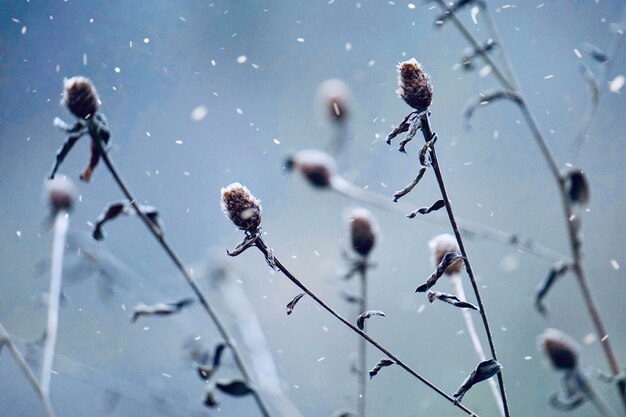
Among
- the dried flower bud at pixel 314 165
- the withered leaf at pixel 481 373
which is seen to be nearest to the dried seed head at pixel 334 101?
the dried flower bud at pixel 314 165

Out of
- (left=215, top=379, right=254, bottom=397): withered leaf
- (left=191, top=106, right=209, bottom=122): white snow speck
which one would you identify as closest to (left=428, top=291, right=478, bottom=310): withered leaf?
(left=215, top=379, right=254, bottom=397): withered leaf

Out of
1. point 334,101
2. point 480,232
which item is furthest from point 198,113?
point 480,232

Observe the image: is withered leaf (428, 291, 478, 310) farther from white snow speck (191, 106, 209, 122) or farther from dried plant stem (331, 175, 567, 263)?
white snow speck (191, 106, 209, 122)

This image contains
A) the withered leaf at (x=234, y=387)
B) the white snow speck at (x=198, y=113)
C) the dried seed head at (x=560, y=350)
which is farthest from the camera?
the white snow speck at (x=198, y=113)

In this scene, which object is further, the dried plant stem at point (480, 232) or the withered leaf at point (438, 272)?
the dried plant stem at point (480, 232)

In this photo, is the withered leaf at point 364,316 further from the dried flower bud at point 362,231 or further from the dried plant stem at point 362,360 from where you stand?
the dried flower bud at point 362,231

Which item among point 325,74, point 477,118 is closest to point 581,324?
point 477,118
